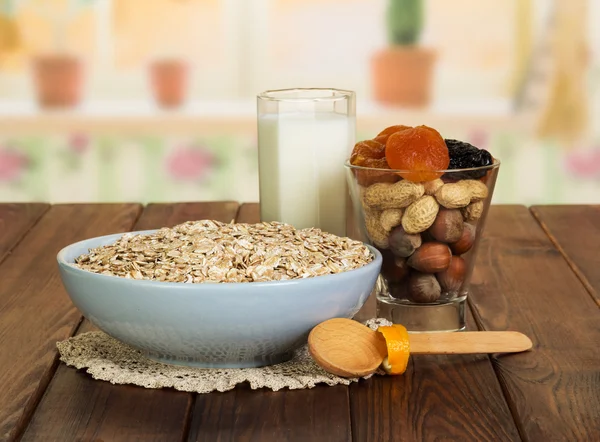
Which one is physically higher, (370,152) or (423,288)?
(370,152)

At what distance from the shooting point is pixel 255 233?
3.07 ft

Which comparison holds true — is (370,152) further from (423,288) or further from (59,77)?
(59,77)

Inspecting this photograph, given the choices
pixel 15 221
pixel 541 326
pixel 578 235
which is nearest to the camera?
pixel 541 326

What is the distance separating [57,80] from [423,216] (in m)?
2.20

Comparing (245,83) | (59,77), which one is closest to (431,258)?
(245,83)

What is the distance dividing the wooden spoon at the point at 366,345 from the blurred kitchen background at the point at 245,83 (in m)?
1.98

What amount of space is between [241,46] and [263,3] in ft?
0.47

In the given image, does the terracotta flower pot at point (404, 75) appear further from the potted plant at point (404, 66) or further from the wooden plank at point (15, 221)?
the wooden plank at point (15, 221)

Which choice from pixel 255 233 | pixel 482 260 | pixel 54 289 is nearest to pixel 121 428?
pixel 255 233

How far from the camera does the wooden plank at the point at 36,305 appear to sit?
2.63ft

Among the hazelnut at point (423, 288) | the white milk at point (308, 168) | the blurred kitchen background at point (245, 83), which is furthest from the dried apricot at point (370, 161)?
the blurred kitchen background at point (245, 83)

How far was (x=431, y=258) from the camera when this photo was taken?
95 centimetres

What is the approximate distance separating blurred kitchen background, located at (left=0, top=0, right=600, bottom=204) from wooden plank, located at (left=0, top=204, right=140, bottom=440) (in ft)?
4.42

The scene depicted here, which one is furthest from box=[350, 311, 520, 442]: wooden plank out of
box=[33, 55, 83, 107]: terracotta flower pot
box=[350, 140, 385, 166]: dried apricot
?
→ box=[33, 55, 83, 107]: terracotta flower pot
